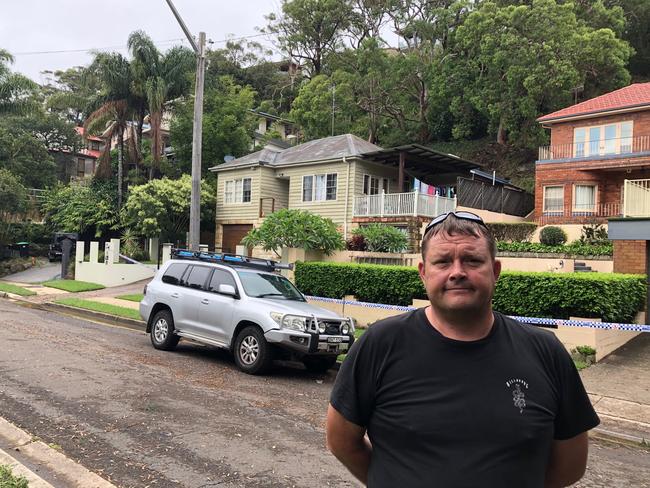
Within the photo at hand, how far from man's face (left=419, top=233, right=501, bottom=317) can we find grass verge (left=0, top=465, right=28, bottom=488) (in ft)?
10.6

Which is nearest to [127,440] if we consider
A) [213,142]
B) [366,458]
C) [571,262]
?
[366,458]

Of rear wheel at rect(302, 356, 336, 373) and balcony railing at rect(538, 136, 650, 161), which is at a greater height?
balcony railing at rect(538, 136, 650, 161)

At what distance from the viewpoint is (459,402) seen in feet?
6.07

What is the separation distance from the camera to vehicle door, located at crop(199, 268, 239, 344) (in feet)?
30.2

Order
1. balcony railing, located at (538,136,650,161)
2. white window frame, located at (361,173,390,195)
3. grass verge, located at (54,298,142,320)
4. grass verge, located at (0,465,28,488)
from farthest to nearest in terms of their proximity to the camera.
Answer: white window frame, located at (361,173,390,195) < balcony railing, located at (538,136,650,161) < grass verge, located at (54,298,142,320) < grass verge, located at (0,465,28,488)

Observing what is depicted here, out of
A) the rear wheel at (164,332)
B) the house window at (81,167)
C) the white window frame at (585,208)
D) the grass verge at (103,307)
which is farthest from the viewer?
the house window at (81,167)

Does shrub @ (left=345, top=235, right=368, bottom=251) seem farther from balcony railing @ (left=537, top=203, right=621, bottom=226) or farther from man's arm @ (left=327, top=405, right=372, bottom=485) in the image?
man's arm @ (left=327, top=405, right=372, bottom=485)

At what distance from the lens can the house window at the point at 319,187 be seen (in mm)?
25703

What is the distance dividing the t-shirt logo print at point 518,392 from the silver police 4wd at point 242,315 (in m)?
6.65

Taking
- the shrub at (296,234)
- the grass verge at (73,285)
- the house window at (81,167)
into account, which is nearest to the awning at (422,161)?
the shrub at (296,234)

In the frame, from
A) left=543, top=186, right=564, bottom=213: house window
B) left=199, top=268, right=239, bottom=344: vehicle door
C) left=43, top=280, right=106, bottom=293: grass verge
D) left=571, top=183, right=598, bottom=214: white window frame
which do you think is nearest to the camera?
left=199, top=268, right=239, bottom=344: vehicle door

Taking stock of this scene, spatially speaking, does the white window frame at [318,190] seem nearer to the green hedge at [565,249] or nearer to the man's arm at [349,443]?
the green hedge at [565,249]

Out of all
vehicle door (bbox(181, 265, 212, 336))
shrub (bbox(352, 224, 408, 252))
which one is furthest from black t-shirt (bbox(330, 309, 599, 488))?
shrub (bbox(352, 224, 408, 252))

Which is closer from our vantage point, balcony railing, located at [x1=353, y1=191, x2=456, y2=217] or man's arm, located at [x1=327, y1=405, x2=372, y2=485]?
man's arm, located at [x1=327, y1=405, x2=372, y2=485]
